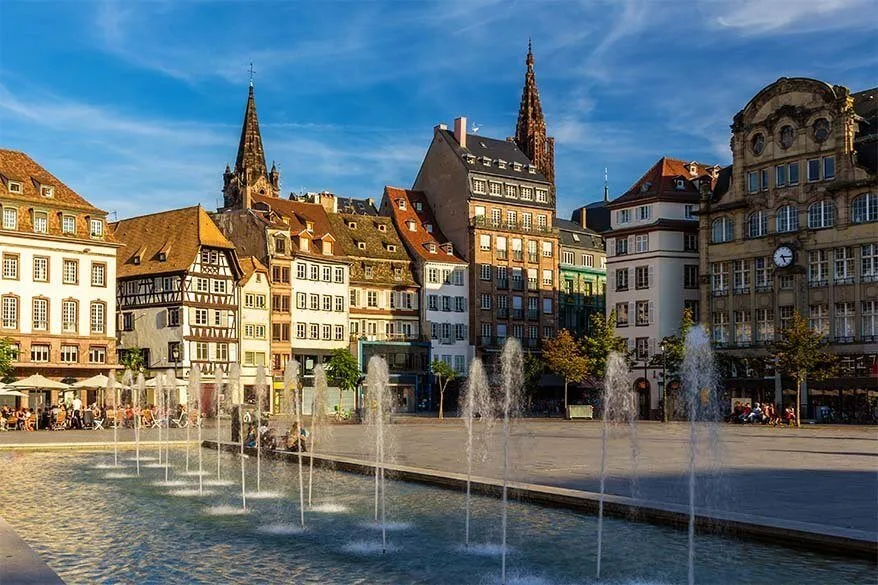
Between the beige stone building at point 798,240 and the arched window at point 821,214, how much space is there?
0.07 meters

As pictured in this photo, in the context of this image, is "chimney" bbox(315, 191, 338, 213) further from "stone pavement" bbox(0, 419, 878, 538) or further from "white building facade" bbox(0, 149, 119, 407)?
"stone pavement" bbox(0, 419, 878, 538)

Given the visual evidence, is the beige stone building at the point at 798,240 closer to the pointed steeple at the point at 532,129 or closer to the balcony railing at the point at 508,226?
the balcony railing at the point at 508,226

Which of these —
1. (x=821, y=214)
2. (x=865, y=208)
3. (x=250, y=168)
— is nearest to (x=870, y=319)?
(x=865, y=208)

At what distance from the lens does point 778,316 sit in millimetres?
77125

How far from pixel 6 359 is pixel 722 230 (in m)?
50.1

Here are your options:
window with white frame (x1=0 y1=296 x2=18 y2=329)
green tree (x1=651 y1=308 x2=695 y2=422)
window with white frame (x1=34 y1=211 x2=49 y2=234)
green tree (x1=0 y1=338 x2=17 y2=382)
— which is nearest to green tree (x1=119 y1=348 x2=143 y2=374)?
window with white frame (x1=0 y1=296 x2=18 y2=329)

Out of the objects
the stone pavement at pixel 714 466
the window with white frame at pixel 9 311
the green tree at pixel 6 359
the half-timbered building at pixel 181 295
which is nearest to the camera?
the stone pavement at pixel 714 466

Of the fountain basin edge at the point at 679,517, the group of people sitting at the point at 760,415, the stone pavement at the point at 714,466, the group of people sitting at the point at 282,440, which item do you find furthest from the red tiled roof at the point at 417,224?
the fountain basin edge at the point at 679,517

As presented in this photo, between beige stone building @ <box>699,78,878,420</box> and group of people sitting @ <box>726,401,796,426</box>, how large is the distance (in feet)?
15.7

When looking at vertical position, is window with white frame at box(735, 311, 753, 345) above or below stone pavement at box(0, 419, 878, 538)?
above

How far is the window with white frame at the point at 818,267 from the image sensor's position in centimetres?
7425

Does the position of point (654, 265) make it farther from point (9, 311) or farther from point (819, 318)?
point (9, 311)

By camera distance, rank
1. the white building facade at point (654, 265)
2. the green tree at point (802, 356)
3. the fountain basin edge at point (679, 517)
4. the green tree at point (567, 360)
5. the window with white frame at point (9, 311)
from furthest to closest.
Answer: the white building facade at point (654, 265)
the green tree at point (567, 360)
the window with white frame at point (9, 311)
the green tree at point (802, 356)
the fountain basin edge at point (679, 517)

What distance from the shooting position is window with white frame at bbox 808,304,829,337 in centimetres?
7375
